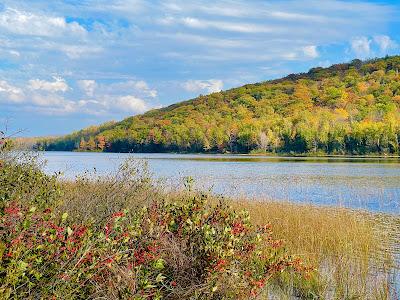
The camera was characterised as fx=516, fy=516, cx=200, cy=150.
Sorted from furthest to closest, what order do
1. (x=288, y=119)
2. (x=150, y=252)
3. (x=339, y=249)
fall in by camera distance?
(x=288, y=119) < (x=339, y=249) < (x=150, y=252)

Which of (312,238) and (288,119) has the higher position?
(288,119)

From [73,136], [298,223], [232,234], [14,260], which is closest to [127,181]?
[232,234]

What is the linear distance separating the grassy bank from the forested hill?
7698 cm

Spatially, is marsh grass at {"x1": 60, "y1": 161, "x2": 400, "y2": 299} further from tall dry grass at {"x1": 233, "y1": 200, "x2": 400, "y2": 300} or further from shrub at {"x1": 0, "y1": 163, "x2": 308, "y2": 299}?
shrub at {"x1": 0, "y1": 163, "x2": 308, "y2": 299}

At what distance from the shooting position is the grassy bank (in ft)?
13.6

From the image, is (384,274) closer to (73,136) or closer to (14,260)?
(14,260)

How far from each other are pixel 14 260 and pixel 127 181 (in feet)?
19.8

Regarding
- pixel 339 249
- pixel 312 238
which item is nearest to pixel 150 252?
pixel 339 249

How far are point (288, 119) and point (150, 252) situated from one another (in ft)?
344

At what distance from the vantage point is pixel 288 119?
4262 inches

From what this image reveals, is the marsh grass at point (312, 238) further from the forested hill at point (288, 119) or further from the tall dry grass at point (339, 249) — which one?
the forested hill at point (288, 119)

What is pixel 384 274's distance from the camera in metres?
9.55

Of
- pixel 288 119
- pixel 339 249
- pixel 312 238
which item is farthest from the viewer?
pixel 288 119

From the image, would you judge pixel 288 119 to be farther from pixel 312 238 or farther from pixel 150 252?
pixel 150 252
